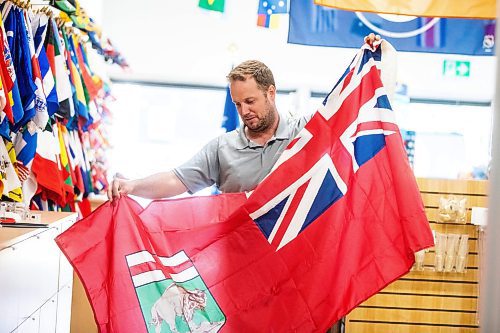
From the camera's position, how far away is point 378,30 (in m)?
4.45

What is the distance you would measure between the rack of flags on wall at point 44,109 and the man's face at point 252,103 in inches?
47.6

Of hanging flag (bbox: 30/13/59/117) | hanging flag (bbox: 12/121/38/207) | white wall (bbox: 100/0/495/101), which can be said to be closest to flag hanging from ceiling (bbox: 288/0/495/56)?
hanging flag (bbox: 30/13/59/117)

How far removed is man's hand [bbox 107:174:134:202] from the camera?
118 inches

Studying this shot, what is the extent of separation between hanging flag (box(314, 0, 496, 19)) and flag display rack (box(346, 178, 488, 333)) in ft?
5.33

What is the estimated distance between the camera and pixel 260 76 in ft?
10.3

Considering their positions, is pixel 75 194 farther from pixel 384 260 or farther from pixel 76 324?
pixel 384 260

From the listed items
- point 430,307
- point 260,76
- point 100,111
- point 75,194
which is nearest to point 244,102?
point 260,76

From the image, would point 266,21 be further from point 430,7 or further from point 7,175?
point 7,175

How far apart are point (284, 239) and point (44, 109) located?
6.29ft

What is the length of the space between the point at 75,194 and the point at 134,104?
455 centimetres

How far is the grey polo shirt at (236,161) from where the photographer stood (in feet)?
10.5

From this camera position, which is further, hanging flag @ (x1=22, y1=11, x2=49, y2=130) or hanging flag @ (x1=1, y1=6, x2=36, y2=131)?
hanging flag @ (x1=22, y1=11, x2=49, y2=130)

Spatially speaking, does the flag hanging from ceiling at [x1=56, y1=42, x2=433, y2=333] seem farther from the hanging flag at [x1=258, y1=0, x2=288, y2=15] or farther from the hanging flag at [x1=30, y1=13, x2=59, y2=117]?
the hanging flag at [x1=258, y1=0, x2=288, y2=15]

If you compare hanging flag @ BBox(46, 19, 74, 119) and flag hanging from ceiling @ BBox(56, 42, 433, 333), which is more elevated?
hanging flag @ BBox(46, 19, 74, 119)
